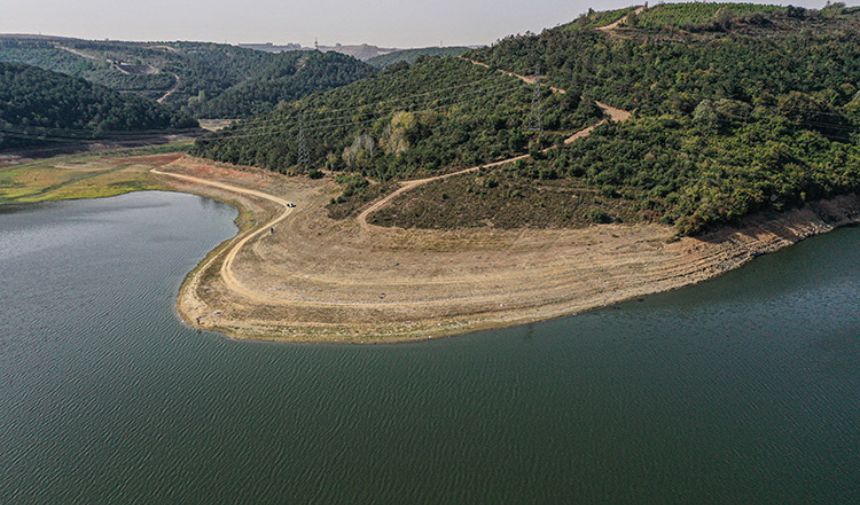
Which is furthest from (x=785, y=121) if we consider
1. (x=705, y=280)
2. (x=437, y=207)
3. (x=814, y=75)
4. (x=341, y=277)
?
(x=341, y=277)

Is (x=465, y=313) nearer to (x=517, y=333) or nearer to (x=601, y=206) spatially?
(x=517, y=333)

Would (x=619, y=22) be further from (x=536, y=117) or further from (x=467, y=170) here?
(x=467, y=170)

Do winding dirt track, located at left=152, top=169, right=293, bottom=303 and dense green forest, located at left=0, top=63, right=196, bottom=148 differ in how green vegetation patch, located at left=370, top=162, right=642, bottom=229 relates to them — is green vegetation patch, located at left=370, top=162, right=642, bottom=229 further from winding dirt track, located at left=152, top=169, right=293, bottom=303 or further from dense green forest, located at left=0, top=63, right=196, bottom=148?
dense green forest, located at left=0, top=63, right=196, bottom=148

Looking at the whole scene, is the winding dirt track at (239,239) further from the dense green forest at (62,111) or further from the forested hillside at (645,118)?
the dense green forest at (62,111)

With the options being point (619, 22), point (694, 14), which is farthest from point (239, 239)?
point (694, 14)

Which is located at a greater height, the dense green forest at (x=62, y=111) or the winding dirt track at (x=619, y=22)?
the winding dirt track at (x=619, y=22)

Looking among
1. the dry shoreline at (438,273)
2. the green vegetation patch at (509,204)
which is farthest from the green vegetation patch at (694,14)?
the green vegetation patch at (509,204)
